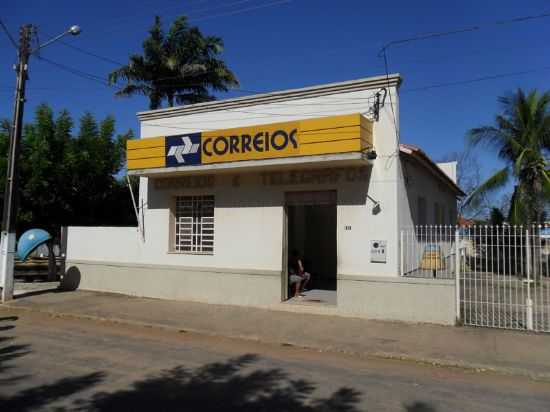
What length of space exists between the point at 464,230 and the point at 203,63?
19.0 m

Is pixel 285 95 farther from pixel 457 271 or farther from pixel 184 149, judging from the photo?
pixel 457 271

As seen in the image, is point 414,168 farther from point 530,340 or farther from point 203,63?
point 203,63

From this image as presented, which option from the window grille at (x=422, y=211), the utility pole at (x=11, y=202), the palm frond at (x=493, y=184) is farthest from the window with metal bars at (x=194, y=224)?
the palm frond at (x=493, y=184)

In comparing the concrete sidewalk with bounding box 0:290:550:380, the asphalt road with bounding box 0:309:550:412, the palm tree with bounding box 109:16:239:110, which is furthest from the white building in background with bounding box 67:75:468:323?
the palm tree with bounding box 109:16:239:110

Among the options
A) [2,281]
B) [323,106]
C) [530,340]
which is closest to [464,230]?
[530,340]

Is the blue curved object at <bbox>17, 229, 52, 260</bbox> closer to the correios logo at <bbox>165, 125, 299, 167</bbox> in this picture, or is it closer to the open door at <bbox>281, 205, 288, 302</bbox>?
the correios logo at <bbox>165, 125, 299, 167</bbox>

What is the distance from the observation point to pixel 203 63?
24859mm

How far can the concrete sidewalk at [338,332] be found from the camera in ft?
23.2

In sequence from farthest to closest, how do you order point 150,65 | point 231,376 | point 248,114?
point 150,65 → point 248,114 → point 231,376

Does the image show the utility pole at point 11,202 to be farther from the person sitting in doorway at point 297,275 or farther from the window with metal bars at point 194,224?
the person sitting in doorway at point 297,275

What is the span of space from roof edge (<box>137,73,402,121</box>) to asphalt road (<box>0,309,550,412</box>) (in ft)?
18.8

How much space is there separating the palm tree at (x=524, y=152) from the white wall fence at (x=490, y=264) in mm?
6216

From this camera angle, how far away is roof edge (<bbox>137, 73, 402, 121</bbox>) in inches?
396

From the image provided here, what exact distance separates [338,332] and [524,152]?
36.3ft
